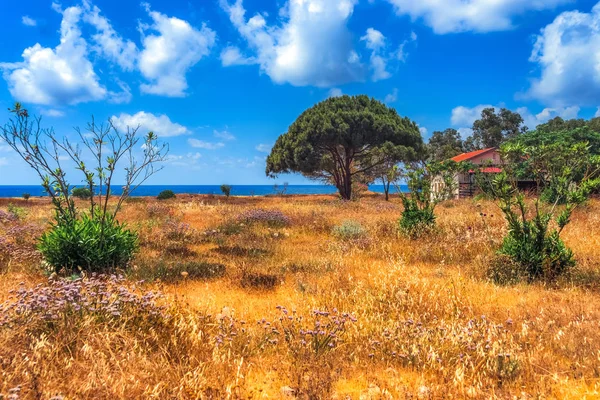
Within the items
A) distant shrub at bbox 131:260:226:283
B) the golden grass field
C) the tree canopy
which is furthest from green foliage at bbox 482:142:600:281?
the tree canopy

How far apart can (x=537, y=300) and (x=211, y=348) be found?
458 centimetres

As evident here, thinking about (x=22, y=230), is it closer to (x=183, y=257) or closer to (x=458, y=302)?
(x=183, y=257)

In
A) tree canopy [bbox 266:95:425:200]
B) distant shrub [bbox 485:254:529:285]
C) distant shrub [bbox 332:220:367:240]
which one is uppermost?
tree canopy [bbox 266:95:425:200]

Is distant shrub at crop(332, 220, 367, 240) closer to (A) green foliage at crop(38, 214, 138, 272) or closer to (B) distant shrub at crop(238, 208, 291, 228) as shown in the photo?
(B) distant shrub at crop(238, 208, 291, 228)

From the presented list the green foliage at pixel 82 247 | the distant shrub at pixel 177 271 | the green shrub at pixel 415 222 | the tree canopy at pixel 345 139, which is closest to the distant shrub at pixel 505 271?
the green shrub at pixel 415 222

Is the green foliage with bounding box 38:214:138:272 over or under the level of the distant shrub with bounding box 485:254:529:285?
over

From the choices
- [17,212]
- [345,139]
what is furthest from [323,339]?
[345,139]

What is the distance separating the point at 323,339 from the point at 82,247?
492 cm

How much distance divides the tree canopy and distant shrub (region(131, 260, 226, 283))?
2105 cm

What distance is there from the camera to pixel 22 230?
33.1ft

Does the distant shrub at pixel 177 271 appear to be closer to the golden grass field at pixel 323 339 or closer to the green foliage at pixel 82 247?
the golden grass field at pixel 323 339

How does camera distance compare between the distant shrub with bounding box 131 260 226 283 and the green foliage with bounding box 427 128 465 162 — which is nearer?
the distant shrub with bounding box 131 260 226 283

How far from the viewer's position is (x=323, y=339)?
3.79 metres

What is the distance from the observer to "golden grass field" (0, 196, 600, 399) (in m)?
2.77
